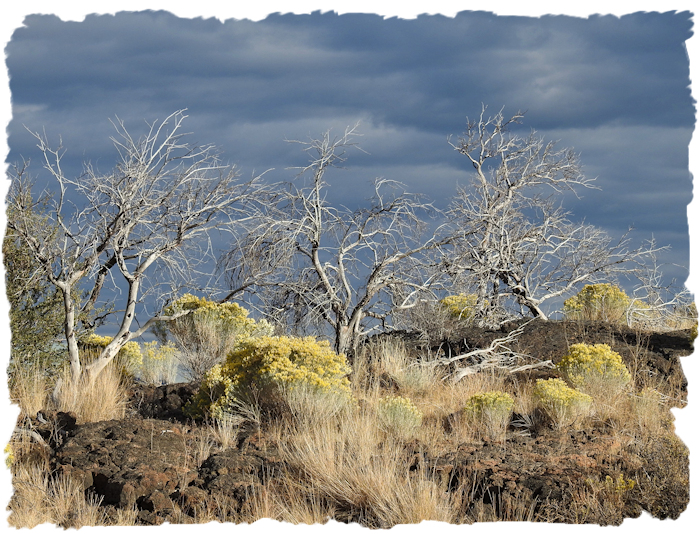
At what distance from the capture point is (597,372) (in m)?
9.09

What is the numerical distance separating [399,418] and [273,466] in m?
1.68

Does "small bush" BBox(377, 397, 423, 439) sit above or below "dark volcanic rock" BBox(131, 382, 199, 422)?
above

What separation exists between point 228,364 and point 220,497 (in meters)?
3.07

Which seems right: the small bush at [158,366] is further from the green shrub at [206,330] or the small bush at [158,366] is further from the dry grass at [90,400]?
the dry grass at [90,400]

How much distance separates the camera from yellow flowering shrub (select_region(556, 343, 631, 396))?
901 centimetres

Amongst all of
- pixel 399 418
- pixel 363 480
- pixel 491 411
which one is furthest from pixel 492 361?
pixel 363 480

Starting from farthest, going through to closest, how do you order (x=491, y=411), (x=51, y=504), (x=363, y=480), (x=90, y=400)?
(x=90, y=400) < (x=491, y=411) < (x=51, y=504) < (x=363, y=480)

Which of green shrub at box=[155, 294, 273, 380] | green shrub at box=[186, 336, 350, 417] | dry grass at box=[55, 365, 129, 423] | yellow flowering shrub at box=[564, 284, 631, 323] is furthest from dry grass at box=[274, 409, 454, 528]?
yellow flowering shrub at box=[564, 284, 631, 323]

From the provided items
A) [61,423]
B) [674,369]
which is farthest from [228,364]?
[674,369]

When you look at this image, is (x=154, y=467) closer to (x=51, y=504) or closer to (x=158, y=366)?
(x=51, y=504)

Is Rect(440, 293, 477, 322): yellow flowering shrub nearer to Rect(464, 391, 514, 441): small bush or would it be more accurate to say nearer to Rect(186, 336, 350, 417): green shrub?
Rect(186, 336, 350, 417): green shrub

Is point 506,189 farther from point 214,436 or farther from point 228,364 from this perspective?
point 214,436

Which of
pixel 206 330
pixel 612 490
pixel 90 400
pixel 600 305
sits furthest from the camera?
pixel 600 305

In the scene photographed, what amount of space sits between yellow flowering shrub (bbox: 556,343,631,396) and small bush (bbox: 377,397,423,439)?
2567mm
